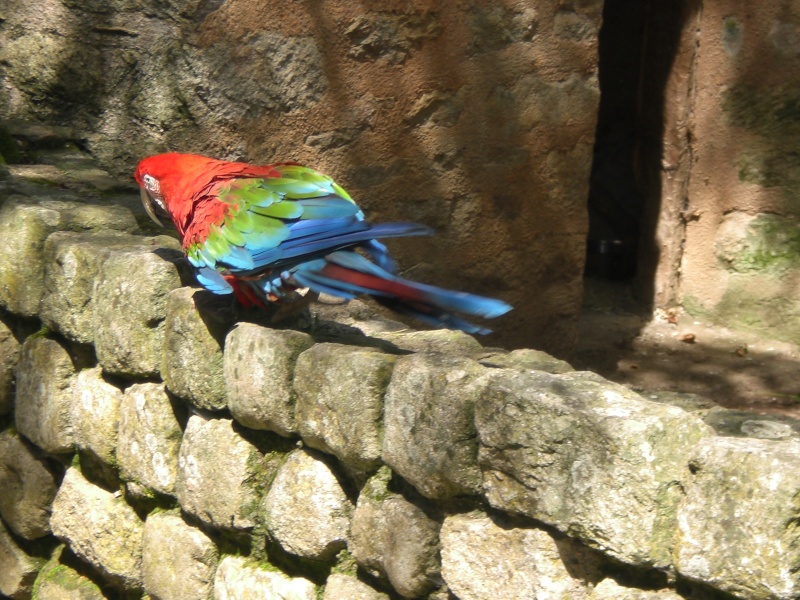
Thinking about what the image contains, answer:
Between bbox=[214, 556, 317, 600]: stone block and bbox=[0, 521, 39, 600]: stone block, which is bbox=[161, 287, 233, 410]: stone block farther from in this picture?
bbox=[0, 521, 39, 600]: stone block

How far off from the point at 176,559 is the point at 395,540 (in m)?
0.83

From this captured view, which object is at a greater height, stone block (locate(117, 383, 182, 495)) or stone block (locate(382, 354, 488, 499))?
stone block (locate(382, 354, 488, 499))

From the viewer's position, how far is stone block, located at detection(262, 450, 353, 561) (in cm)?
199

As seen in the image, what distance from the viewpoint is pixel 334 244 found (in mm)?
1998

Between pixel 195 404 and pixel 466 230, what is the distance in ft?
5.03

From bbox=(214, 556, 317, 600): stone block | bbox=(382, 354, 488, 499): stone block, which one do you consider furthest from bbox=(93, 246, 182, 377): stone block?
bbox=(382, 354, 488, 499): stone block

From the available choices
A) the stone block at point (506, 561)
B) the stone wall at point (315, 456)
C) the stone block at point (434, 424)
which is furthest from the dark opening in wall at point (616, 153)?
the stone block at point (506, 561)

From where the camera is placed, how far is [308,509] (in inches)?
79.4

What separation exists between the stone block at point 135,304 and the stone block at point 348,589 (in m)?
0.77

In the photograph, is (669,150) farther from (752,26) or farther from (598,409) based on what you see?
(598,409)

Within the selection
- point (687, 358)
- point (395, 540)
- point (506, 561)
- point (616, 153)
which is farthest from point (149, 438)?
point (616, 153)

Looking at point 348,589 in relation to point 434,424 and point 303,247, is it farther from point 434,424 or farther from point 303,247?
point 303,247

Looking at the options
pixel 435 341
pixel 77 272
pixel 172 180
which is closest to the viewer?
pixel 435 341

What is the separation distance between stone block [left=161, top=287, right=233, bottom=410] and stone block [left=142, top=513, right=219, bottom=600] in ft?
1.12
